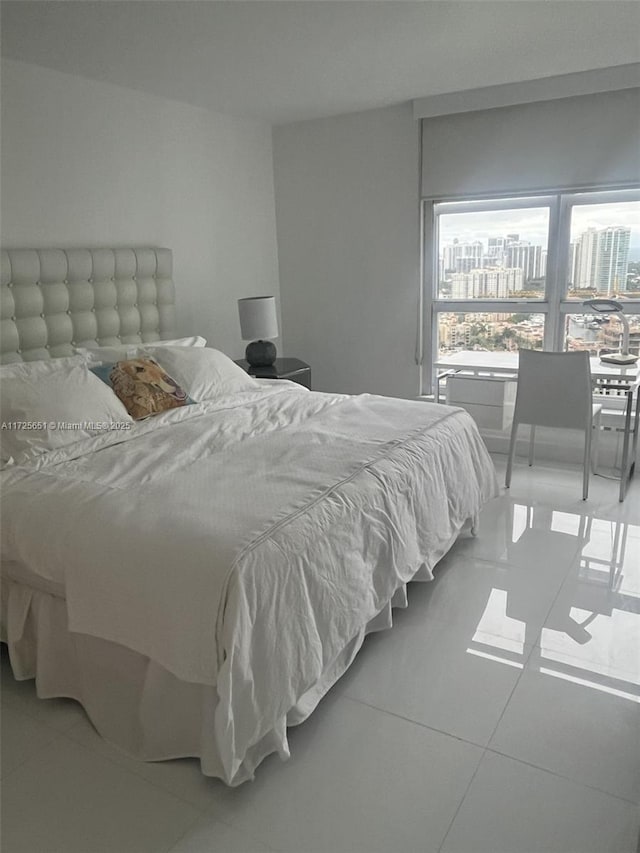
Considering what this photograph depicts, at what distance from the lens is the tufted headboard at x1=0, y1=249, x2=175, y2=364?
296cm

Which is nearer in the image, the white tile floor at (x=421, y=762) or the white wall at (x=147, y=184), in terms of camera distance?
the white tile floor at (x=421, y=762)

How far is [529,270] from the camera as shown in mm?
4141

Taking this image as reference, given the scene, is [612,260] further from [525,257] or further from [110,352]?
[110,352]

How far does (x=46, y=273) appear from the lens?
10.1 ft

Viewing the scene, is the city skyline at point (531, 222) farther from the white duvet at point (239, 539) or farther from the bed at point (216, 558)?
the white duvet at point (239, 539)

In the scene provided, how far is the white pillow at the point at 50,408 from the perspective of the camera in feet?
7.60

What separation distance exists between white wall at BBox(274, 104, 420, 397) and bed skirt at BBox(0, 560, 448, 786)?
2826 mm

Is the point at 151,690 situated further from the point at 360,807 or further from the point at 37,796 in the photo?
the point at 360,807

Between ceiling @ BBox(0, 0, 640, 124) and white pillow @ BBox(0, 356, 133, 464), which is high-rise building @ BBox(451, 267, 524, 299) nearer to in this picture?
ceiling @ BBox(0, 0, 640, 124)

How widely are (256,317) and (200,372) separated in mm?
995

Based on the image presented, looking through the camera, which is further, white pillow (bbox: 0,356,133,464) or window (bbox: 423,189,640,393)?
window (bbox: 423,189,640,393)

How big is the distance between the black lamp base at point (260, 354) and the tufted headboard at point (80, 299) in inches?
21.9

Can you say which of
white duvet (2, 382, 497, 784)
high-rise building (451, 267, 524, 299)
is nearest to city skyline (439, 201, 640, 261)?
high-rise building (451, 267, 524, 299)

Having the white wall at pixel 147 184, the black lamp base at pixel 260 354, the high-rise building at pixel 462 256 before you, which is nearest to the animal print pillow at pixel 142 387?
the white wall at pixel 147 184
